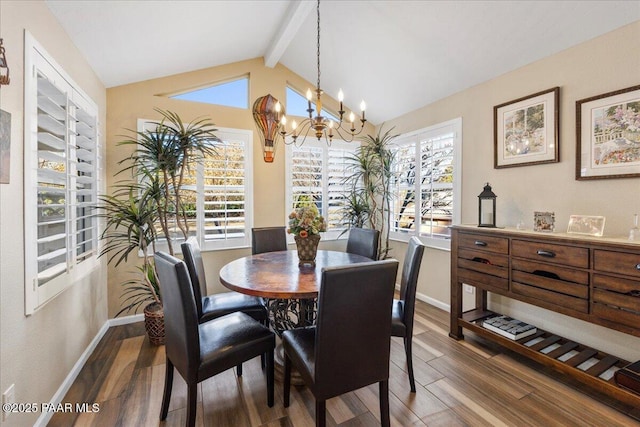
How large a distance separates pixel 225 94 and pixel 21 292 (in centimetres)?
282

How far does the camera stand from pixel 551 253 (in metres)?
2.04

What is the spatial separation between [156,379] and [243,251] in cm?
168

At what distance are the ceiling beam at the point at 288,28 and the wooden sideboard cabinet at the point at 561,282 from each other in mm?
2500

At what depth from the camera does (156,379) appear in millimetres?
2143

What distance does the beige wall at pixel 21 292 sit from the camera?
137cm

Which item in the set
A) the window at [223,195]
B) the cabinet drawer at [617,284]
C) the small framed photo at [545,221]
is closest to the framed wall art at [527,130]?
the small framed photo at [545,221]

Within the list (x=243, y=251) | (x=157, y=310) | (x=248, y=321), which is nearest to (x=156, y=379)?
(x=157, y=310)

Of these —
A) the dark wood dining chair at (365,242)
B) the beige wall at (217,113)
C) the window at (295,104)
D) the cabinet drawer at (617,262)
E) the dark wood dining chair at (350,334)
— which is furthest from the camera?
the window at (295,104)

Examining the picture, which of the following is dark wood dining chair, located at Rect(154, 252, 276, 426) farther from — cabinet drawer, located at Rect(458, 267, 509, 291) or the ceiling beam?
the ceiling beam

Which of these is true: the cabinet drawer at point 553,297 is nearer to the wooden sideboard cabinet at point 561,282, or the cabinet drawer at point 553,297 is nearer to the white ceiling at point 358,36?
the wooden sideboard cabinet at point 561,282

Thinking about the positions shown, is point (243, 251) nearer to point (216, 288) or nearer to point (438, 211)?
point (216, 288)

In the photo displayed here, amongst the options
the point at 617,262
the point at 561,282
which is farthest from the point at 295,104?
the point at 617,262

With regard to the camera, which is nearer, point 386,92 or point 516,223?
point 516,223

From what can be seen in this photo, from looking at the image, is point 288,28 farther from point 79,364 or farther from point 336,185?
point 79,364
